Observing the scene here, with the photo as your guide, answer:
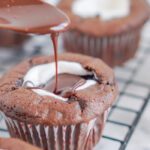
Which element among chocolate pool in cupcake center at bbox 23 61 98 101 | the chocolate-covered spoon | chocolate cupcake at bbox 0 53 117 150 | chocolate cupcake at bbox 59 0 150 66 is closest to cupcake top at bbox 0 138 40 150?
chocolate cupcake at bbox 0 53 117 150

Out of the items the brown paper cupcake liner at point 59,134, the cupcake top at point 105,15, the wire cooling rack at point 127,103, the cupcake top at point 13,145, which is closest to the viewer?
the cupcake top at point 13,145

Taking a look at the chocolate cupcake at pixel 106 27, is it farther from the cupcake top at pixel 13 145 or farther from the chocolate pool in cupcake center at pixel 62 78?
the cupcake top at pixel 13 145

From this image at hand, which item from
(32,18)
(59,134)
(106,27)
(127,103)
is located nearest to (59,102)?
(59,134)

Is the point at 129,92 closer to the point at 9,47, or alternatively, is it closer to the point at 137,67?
the point at 137,67

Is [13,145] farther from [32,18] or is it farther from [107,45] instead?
[107,45]

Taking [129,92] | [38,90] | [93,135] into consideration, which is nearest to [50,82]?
[38,90]

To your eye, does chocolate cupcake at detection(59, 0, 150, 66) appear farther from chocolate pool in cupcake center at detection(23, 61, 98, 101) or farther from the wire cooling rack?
chocolate pool in cupcake center at detection(23, 61, 98, 101)

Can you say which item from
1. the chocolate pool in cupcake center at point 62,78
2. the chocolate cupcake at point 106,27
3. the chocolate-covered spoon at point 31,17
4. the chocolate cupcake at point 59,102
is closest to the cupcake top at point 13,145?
the chocolate cupcake at point 59,102
